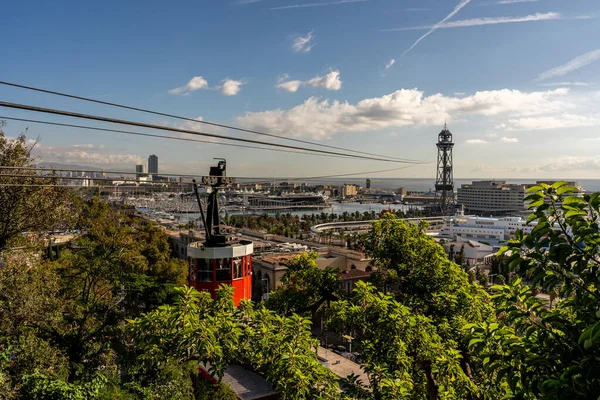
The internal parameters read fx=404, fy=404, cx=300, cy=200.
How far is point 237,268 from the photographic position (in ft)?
27.3

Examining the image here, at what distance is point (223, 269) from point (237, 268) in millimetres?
315

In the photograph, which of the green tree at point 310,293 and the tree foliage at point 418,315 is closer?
the tree foliage at point 418,315

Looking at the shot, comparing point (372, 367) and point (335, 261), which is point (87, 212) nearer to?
point (335, 261)

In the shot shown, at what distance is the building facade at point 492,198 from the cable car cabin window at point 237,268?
97.7m

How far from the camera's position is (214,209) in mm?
8086

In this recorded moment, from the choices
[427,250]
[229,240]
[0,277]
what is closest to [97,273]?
[0,277]

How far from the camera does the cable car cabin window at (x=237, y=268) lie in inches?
325

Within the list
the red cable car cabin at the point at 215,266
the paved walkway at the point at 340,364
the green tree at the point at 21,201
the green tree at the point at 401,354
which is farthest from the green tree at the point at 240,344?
the paved walkway at the point at 340,364

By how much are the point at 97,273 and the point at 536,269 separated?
13.4 meters

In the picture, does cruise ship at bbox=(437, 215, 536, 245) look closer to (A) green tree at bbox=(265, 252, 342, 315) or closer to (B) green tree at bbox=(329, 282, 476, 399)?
(A) green tree at bbox=(265, 252, 342, 315)

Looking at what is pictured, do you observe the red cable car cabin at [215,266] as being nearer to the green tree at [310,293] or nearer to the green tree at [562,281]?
the green tree at [310,293]

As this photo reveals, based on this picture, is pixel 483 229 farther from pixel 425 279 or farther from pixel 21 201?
pixel 21 201

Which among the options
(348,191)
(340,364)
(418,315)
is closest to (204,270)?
(418,315)

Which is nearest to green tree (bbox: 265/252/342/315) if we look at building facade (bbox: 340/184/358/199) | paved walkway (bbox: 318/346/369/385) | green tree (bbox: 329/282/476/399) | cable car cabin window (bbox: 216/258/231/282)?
green tree (bbox: 329/282/476/399)
